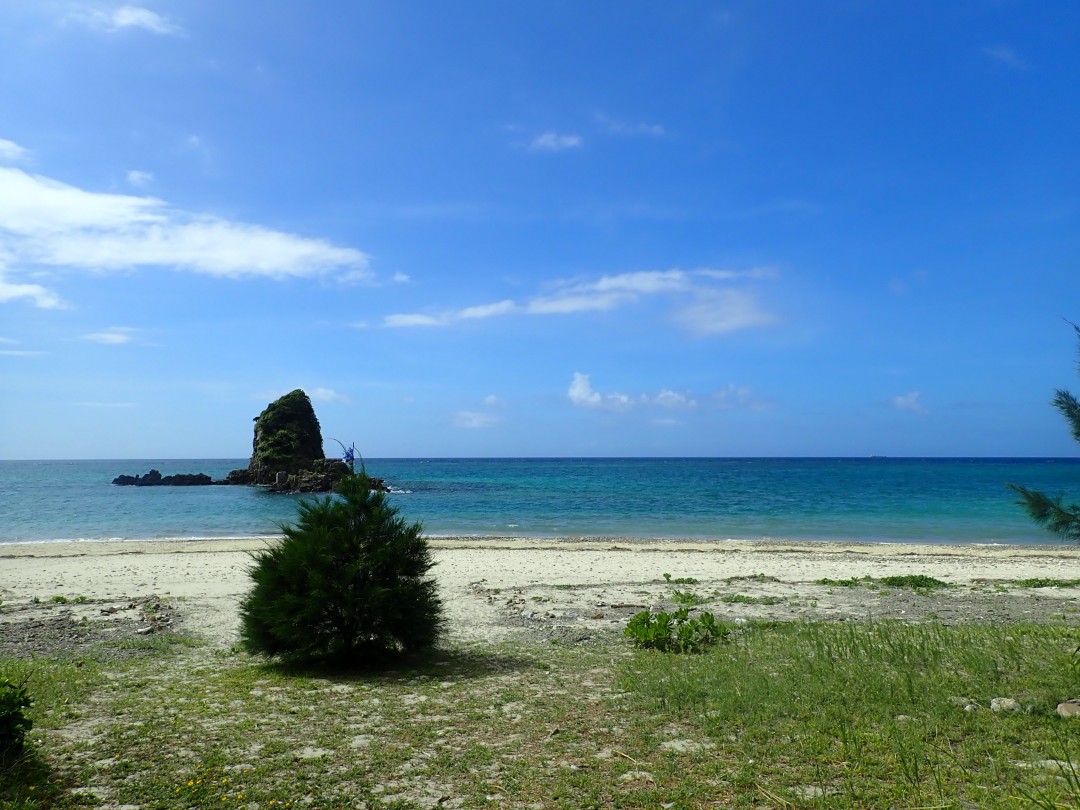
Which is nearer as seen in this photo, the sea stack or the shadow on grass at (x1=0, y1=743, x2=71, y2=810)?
the shadow on grass at (x1=0, y1=743, x2=71, y2=810)

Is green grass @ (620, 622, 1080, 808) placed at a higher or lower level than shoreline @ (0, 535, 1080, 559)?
higher

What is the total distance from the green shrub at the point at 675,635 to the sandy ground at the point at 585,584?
1.32 meters

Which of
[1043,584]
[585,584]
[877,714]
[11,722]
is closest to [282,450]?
[585,584]

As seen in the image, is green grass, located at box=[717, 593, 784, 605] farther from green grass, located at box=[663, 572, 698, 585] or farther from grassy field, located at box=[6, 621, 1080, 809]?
grassy field, located at box=[6, 621, 1080, 809]

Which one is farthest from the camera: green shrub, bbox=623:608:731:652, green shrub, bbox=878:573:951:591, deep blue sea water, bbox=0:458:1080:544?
deep blue sea water, bbox=0:458:1080:544

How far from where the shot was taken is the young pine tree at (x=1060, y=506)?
22.2 feet

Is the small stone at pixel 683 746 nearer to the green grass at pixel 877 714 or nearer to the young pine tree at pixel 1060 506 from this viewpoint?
the green grass at pixel 877 714

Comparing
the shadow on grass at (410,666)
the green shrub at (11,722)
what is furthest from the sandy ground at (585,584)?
the green shrub at (11,722)

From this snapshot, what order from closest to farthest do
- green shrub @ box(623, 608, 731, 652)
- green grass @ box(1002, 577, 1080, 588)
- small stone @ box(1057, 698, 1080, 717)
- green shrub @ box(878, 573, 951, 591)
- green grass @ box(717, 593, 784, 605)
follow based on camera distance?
1. small stone @ box(1057, 698, 1080, 717)
2. green shrub @ box(623, 608, 731, 652)
3. green grass @ box(717, 593, 784, 605)
4. green shrub @ box(878, 573, 951, 591)
5. green grass @ box(1002, 577, 1080, 588)

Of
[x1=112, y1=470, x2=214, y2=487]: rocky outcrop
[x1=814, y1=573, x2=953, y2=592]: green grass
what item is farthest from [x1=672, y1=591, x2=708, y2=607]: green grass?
[x1=112, y1=470, x2=214, y2=487]: rocky outcrop

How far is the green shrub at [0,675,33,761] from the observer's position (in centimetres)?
549

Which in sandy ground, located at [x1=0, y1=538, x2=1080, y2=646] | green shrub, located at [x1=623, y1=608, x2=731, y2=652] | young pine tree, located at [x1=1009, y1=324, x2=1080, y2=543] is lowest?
sandy ground, located at [x1=0, y1=538, x2=1080, y2=646]

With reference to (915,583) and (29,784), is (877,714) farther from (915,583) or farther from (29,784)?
(915,583)

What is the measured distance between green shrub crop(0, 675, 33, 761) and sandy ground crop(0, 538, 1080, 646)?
5.59 meters
